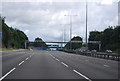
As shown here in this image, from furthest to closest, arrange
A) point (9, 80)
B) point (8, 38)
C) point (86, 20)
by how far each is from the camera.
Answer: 1. point (8, 38)
2. point (86, 20)
3. point (9, 80)

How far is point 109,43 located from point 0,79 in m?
116

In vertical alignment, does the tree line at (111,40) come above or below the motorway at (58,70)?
above

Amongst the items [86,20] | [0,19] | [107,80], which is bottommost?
[107,80]

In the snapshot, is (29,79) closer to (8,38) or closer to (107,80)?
(107,80)

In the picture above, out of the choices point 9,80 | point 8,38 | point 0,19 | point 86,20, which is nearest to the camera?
point 9,80

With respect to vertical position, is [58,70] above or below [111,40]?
below

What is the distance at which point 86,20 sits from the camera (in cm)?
5159

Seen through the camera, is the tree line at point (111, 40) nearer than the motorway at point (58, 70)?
No

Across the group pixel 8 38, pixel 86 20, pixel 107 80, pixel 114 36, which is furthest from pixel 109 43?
pixel 107 80

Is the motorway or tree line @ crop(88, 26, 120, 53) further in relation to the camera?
tree line @ crop(88, 26, 120, 53)

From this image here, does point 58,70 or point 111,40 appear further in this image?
point 111,40

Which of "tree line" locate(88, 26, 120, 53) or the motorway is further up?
"tree line" locate(88, 26, 120, 53)

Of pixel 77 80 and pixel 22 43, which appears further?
pixel 22 43

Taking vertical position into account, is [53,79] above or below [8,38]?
below
